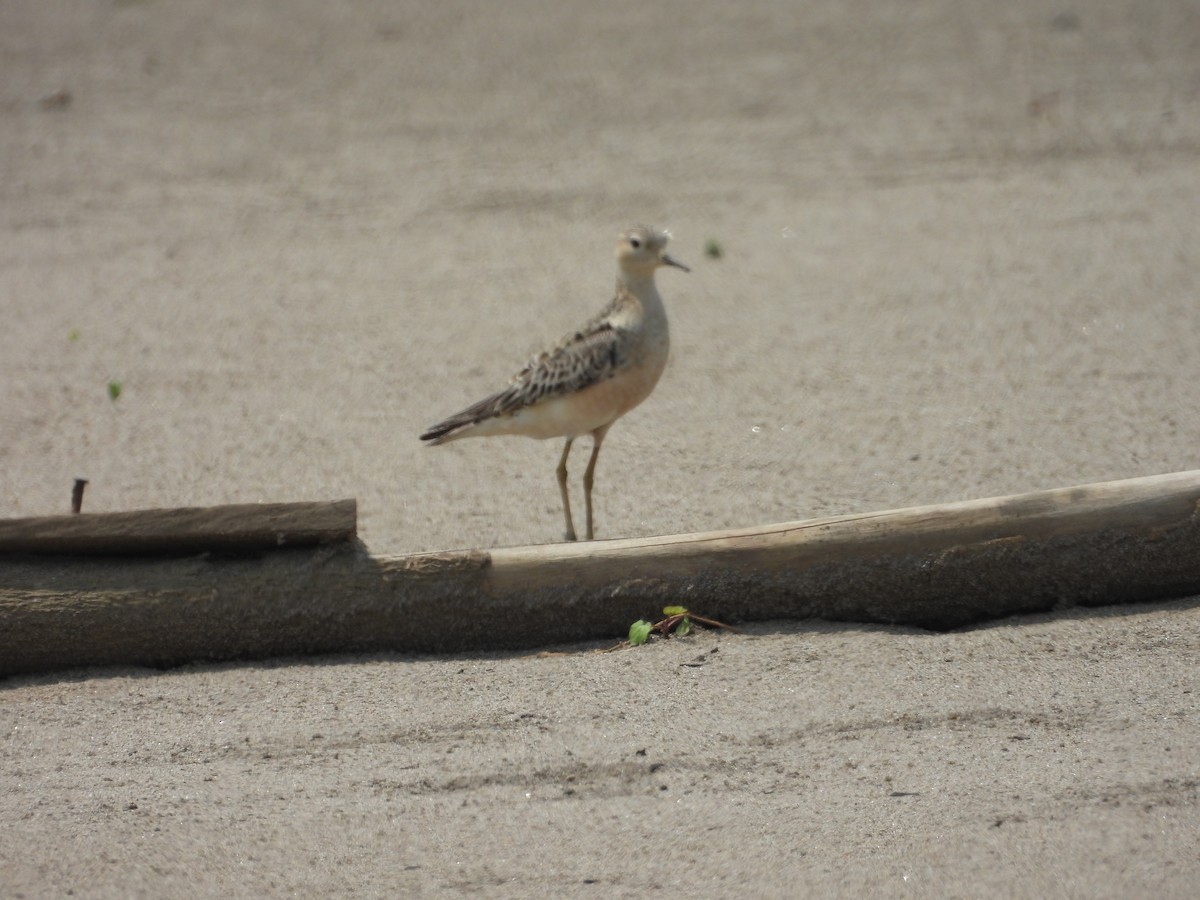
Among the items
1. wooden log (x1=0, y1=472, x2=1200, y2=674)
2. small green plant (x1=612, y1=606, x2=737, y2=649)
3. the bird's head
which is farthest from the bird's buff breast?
small green plant (x1=612, y1=606, x2=737, y2=649)

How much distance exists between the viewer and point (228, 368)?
8039 mm

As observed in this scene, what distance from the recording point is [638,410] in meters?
7.46

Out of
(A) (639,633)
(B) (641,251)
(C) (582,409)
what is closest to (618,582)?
(A) (639,633)

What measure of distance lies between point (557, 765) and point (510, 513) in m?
2.22

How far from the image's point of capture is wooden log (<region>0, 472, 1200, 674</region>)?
4.53 meters

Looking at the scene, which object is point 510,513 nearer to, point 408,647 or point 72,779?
point 408,647

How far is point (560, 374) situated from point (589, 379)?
4.7 inches

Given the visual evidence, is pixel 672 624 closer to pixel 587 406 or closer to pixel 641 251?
pixel 587 406

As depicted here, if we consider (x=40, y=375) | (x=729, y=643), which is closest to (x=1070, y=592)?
(x=729, y=643)

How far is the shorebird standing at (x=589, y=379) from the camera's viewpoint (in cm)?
553

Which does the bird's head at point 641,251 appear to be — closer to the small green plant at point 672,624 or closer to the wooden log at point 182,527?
the small green plant at point 672,624

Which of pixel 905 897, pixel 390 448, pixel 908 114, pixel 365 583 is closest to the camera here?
pixel 905 897

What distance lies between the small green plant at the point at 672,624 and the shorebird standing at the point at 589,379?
99 cm

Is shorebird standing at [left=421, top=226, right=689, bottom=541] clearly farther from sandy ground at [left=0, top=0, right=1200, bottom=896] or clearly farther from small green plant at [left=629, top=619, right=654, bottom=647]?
small green plant at [left=629, top=619, right=654, bottom=647]
